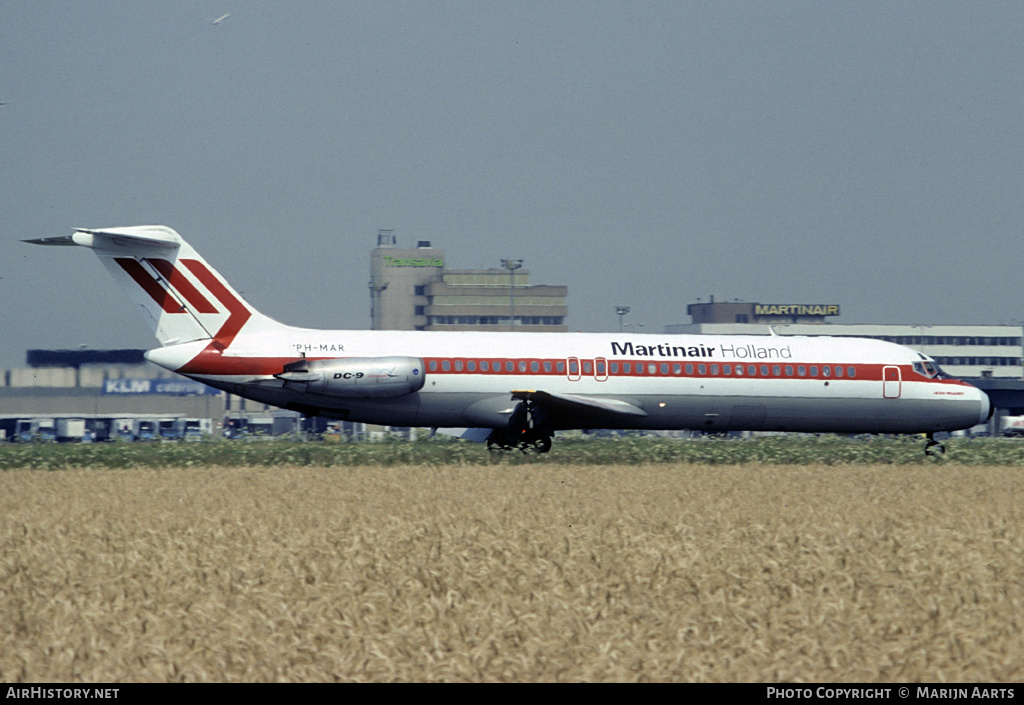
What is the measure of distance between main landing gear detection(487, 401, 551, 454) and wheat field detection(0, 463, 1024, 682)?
37.2 ft

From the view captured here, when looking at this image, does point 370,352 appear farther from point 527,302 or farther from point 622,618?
point 527,302

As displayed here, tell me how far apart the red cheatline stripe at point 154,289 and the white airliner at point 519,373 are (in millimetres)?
23

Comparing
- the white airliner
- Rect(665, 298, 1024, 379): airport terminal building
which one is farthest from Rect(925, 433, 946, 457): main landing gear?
Rect(665, 298, 1024, 379): airport terminal building

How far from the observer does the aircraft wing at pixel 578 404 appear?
27.9 meters

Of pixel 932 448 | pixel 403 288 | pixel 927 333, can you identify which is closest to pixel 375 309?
pixel 403 288

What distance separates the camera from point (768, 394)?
3038cm

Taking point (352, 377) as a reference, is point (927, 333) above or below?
above

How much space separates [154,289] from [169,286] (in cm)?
35

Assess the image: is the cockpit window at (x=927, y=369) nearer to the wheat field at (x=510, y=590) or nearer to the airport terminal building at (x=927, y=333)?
the wheat field at (x=510, y=590)

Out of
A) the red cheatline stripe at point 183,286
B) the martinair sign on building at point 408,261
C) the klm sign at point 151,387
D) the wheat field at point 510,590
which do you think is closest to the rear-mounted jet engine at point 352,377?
the red cheatline stripe at point 183,286

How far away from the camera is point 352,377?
27.6m

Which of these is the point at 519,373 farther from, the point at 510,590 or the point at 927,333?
the point at 927,333

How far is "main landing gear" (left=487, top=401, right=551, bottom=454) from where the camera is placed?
94.7ft

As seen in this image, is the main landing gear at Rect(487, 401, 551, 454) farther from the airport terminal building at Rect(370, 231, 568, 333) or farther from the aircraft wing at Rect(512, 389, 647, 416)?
the airport terminal building at Rect(370, 231, 568, 333)
